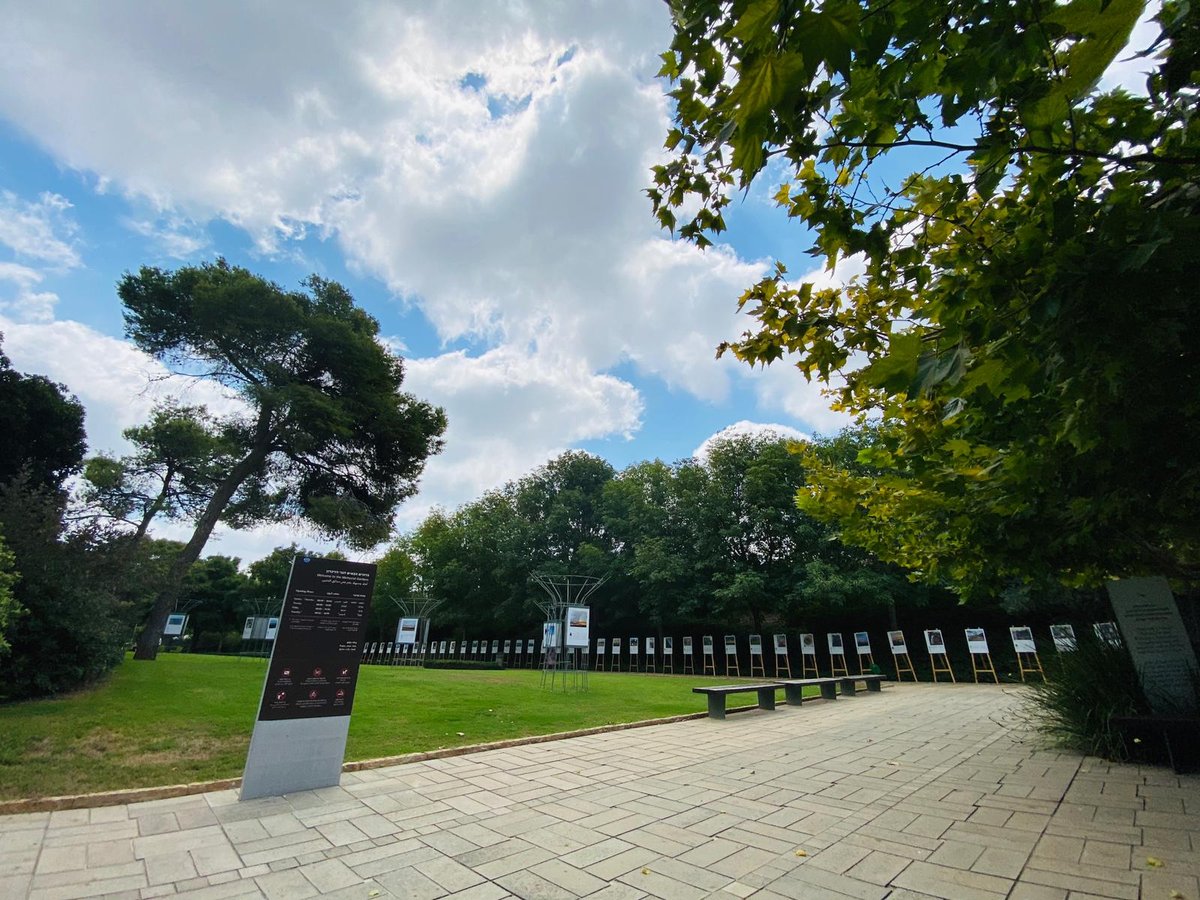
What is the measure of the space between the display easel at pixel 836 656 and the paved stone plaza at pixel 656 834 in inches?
574

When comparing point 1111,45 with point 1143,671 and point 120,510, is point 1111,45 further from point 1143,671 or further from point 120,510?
point 120,510

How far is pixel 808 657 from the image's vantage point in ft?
76.8

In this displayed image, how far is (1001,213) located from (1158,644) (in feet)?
21.5

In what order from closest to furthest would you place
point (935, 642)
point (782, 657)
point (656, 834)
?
point (656, 834) < point (935, 642) < point (782, 657)

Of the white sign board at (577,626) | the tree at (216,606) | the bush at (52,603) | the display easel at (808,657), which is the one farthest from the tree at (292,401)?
the tree at (216,606)

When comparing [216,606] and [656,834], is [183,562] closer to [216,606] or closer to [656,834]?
[656,834]

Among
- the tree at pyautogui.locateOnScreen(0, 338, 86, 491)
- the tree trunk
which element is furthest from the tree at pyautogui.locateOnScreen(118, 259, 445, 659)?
the tree at pyautogui.locateOnScreen(0, 338, 86, 491)

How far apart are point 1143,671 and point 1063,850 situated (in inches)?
180

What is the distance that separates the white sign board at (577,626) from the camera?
12.7 m

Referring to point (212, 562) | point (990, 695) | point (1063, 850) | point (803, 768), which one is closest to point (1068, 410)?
point (1063, 850)

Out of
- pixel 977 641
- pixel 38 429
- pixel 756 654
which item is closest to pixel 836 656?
pixel 756 654

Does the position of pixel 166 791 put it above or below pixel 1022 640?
below

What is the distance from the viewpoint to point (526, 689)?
43.9ft

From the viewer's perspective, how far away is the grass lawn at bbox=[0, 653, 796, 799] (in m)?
5.12
